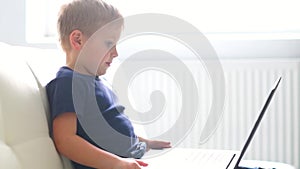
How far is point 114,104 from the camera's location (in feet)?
3.79

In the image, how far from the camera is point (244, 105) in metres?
2.01

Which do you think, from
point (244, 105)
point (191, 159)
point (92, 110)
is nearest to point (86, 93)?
point (92, 110)

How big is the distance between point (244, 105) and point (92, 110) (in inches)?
42.9


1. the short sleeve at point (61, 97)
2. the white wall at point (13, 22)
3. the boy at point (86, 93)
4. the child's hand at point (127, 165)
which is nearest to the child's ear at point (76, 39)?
the boy at point (86, 93)

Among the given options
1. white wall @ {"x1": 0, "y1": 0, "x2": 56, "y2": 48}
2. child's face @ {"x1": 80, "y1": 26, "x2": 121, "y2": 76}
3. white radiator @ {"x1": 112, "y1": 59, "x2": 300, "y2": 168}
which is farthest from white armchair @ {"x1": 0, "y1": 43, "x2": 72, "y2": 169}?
white wall @ {"x1": 0, "y1": 0, "x2": 56, "y2": 48}

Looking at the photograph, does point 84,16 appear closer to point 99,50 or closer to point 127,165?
point 99,50

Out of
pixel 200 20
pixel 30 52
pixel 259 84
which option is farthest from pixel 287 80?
pixel 30 52

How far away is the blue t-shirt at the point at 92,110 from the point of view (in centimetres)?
101

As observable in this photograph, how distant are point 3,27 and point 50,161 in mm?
1338

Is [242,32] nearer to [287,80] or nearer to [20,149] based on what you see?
[287,80]

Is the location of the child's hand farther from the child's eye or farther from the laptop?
the child's eye

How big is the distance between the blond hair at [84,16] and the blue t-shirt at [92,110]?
0.10 metres

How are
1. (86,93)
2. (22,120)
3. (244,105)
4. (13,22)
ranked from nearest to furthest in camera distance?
(22,120), (86,93), (244,105), (13,22)

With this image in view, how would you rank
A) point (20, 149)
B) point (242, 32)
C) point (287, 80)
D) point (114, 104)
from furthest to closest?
point (242, 32) < point (287, 80) < point (114, 104) < point (20, 149)
